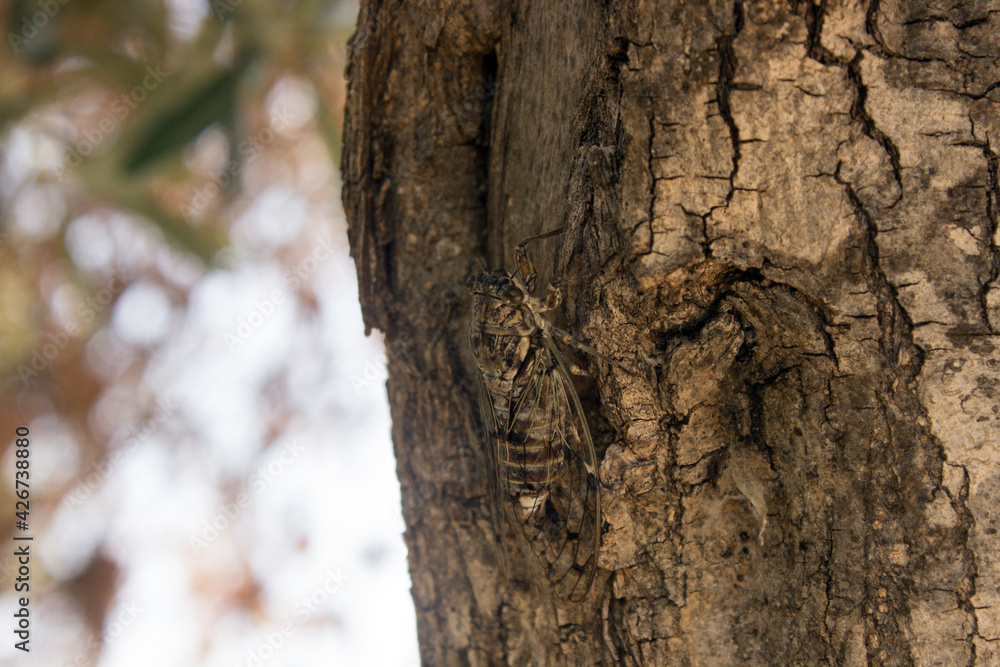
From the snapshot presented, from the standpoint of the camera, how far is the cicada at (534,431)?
43.5 inches

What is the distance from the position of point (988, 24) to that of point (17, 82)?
3887 mm

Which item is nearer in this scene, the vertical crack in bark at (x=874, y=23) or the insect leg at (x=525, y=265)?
the vertical crack in bark at (x=874, y=23)

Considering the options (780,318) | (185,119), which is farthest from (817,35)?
(185,119)

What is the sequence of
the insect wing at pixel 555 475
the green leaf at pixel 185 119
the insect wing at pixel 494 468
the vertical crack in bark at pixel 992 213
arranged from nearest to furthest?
the vertical crack in bark at pixel 992 213
the insect wing at pixel 555 475
the insect wing at pixel 494 468
the green leaf at pixel 185 119

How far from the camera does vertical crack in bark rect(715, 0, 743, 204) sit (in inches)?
33.1

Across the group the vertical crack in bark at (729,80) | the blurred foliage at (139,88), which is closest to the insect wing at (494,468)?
the vertical crack in bark at (729,80)

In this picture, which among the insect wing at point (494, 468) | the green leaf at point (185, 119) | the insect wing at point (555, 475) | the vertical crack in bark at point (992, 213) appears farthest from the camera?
the green leaf at point (185, 119)

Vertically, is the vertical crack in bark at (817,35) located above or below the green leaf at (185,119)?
below

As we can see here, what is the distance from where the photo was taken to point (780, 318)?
92 cm

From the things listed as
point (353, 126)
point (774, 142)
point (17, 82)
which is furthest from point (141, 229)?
point (774, 142)

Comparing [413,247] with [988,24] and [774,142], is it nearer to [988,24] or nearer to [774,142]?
[774,142]

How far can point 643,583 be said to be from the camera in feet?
3.44

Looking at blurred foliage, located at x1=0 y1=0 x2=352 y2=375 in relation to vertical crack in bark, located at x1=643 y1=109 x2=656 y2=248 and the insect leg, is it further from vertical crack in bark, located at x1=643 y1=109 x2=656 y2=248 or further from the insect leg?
vertical crack in bark, located at x1=643 y1=109 x2=656 y2=248

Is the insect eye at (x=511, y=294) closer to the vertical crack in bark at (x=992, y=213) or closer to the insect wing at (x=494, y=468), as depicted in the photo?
the insect wing at (x=494, y=468)
